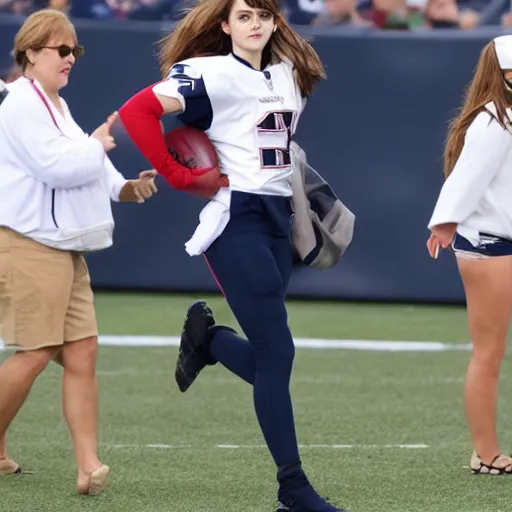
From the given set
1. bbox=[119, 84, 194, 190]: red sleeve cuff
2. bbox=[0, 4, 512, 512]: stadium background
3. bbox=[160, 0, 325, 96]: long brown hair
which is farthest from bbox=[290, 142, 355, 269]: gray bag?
bbox=[0, 4, 512, 512]: stadium background

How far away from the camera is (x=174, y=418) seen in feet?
22.2

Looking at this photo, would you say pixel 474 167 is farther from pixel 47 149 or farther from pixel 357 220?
pixel 357 220

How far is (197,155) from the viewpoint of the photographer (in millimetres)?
4672

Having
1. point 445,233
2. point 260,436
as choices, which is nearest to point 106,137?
point 445,233

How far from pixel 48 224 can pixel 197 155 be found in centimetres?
76

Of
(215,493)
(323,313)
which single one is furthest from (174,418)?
(323,313)

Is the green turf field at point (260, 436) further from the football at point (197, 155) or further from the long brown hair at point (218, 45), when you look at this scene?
the long brown hair at point (218, 45)

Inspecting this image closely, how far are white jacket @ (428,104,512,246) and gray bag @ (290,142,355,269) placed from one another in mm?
540

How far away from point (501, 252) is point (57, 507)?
6.29 ft

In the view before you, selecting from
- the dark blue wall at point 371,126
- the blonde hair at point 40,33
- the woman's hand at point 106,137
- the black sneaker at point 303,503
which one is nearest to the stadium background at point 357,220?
the dark blue wall at point 371,126

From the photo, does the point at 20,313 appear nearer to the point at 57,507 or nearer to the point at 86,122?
the point at 57,507

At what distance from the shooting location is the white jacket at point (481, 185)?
5.22 m

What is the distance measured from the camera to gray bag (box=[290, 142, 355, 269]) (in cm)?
482

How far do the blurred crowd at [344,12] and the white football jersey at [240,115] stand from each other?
5.71 meters
